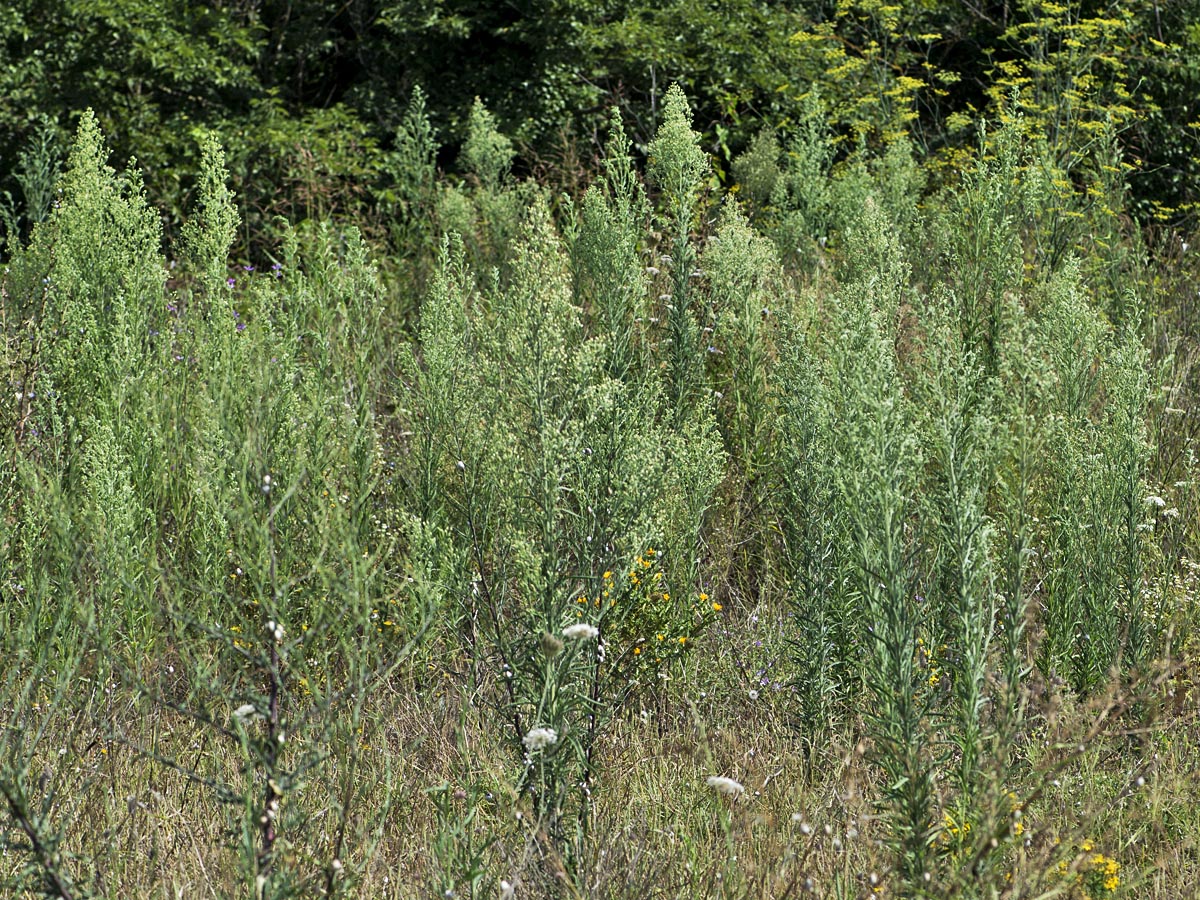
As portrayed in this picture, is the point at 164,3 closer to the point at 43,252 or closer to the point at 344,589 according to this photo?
the point at 43,252

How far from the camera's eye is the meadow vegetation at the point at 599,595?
257 cm

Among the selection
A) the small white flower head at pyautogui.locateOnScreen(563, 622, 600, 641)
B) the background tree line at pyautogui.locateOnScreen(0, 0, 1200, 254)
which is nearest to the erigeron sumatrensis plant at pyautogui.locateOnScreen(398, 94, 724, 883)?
the small white flower head at pyautogui.locateOnScreen(563, 622, 600, 641)

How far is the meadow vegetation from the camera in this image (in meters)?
2.57

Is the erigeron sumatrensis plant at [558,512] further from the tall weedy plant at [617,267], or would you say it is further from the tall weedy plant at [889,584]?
the tall weedy plant at [889,584]

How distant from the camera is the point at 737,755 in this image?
3291 millimetres

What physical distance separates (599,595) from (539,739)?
50 cm

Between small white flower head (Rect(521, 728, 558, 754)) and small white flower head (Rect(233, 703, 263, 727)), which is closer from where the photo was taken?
small white flower head (Rect(233, 703, 263, 727))

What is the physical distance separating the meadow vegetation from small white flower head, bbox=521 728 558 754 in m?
0.01

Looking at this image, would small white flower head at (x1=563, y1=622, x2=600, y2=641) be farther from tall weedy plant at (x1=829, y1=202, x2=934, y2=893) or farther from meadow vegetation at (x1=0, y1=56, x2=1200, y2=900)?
tall weedy plant at (x1=829, y1=202, x2=934, y2=893)

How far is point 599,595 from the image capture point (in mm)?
3127

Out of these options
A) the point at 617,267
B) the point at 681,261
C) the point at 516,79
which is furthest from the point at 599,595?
the point at 516,79

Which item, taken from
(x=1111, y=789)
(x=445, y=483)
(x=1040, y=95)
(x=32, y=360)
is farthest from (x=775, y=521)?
(x=1040, y=95)

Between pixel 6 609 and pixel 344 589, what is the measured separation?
1.51 meters

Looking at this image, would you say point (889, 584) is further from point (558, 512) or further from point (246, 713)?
point (246, 713)
